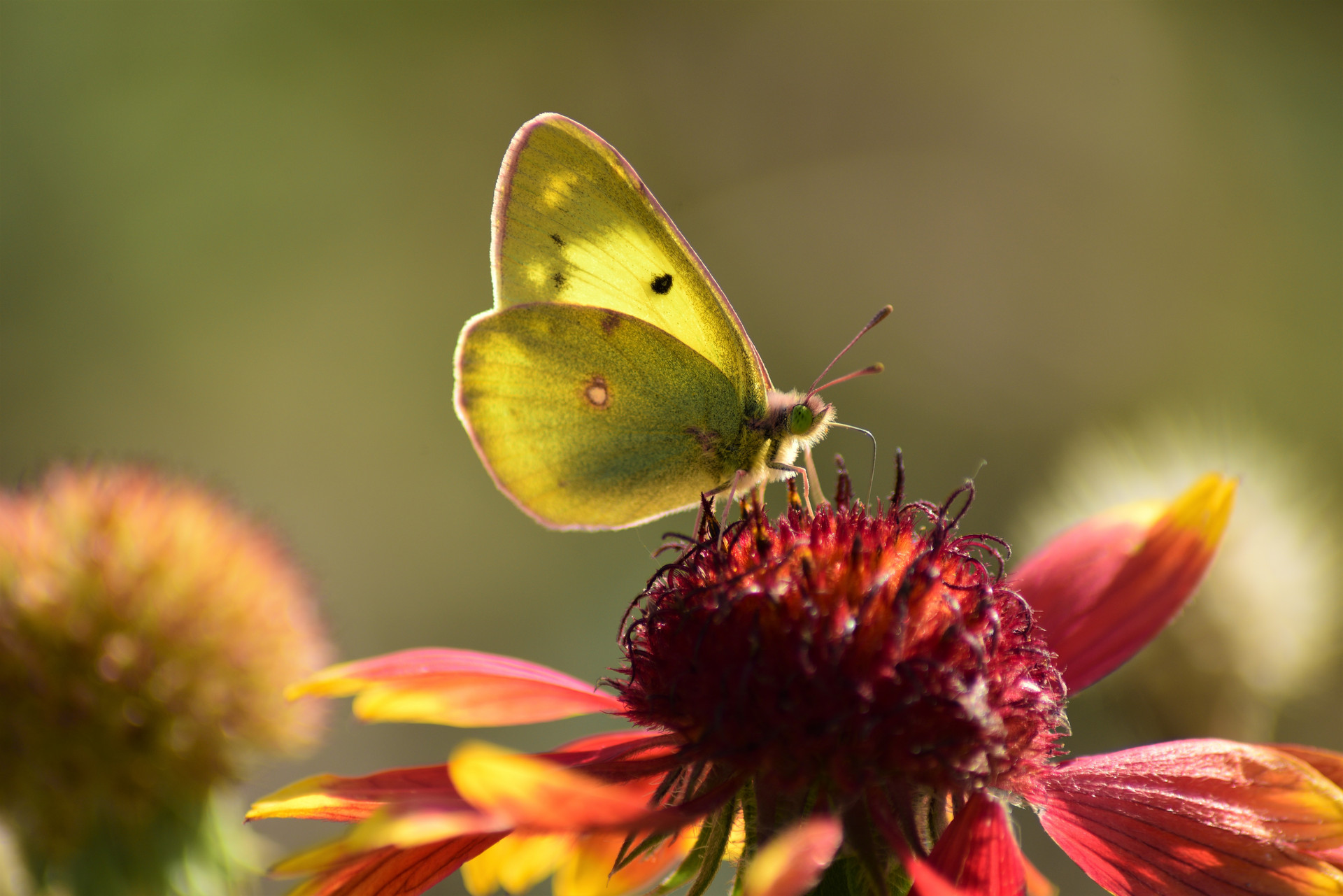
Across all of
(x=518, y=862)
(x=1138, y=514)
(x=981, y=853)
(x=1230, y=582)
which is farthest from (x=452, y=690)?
(x=1230, y=582)

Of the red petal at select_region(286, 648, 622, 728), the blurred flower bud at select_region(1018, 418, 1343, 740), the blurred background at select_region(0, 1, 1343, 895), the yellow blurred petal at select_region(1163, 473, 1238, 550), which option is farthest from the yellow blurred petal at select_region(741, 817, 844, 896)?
the blurred background at select_region(0, 1, 1343, 895)

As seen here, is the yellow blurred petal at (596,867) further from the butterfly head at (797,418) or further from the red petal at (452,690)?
the butterfly head at (797,418)

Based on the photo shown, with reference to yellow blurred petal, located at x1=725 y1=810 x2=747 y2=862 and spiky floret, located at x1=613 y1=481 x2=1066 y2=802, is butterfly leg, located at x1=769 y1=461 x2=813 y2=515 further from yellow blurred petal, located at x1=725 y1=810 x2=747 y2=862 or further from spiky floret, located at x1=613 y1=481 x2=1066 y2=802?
yellow blurred petal, located at x1=725 y1=810 x2=747 y2=862

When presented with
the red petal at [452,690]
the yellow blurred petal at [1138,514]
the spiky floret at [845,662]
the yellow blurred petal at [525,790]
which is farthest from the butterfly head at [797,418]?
the yellow blurred petal at [525,790]

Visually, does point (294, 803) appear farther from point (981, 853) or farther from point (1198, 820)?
point (1198, 820)

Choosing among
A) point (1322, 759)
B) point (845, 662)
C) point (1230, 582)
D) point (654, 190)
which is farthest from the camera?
A: point (654, 190)

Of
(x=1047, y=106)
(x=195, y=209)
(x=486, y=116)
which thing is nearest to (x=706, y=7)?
(x=486, y=116)
